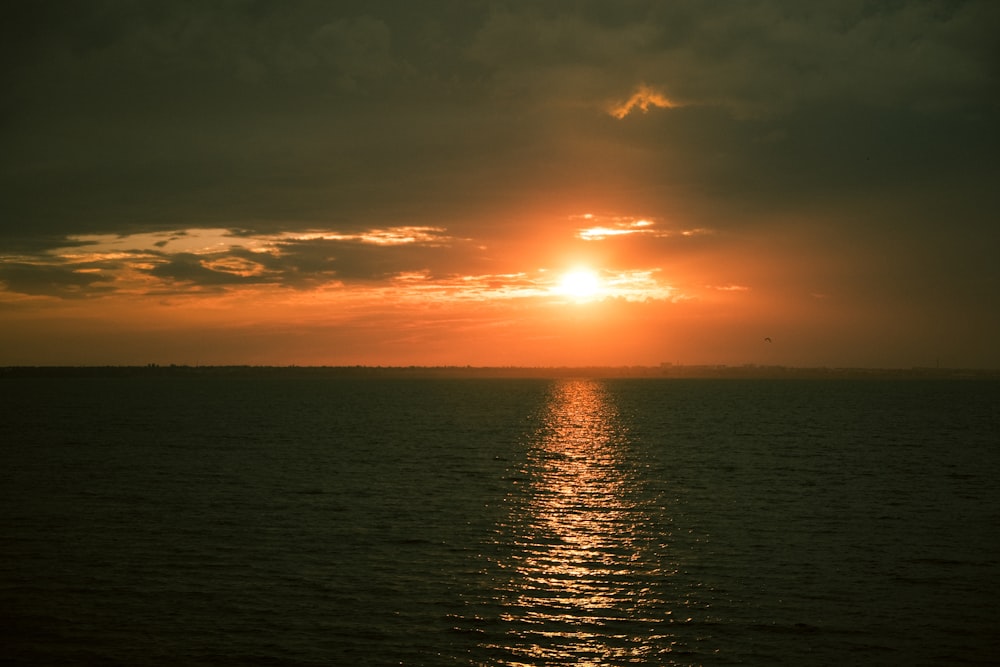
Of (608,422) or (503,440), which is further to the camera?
(608,422)

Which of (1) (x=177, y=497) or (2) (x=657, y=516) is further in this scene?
(1) (x=177, y=497)

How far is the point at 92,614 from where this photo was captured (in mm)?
25750

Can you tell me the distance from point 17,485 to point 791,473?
54.7 m

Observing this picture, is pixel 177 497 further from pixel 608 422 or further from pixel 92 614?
pixel 608 422

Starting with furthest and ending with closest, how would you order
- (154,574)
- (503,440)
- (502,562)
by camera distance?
(503,440), (502,562), (154,574)

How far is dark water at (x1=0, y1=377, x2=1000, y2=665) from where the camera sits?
2345 cm

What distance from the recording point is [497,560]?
107 feet

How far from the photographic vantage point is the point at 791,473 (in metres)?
61.9

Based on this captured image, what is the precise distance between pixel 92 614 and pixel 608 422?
108m

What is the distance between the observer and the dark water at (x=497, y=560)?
23453mm

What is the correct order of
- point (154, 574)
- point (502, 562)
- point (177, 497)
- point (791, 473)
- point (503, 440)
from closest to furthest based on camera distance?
point (154, 574)
point (502, 562)
point (177, 497)
point (791, 473)
point (503, 440)

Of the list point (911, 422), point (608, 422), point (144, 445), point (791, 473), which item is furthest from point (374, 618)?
point (911, 422)

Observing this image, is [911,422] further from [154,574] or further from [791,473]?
[154,574]

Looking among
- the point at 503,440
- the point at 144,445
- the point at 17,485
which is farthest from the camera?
the point at 503,440
